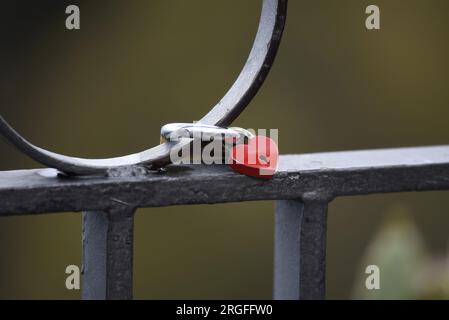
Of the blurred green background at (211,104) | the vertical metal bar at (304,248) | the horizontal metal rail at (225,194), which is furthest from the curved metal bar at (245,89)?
the blurred green background at (211,104)

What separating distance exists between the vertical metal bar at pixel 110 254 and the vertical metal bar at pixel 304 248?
0.21 metres

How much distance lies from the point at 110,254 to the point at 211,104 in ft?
7.34

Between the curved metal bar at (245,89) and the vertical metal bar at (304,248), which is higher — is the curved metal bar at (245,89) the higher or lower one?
the higher one

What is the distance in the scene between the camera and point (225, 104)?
1000mm

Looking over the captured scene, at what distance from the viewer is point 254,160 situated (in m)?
0.98

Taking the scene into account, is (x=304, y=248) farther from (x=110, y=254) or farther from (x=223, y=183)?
(x=110, y=254)

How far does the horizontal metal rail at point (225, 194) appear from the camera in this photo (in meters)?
0.94

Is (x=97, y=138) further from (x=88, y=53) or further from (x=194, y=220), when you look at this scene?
(x=194, y=220)

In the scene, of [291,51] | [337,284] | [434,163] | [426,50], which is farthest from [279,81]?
[434,163]

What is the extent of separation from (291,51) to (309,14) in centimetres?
16

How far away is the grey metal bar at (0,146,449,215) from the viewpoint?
0.93 metres

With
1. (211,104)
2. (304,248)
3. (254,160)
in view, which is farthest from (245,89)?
(211,104)

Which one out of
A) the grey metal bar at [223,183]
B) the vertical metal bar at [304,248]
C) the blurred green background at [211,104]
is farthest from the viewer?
the blurred green background at [211,104]

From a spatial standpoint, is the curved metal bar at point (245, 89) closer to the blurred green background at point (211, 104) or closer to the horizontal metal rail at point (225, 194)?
the horizontal metal rail at point (225, 194)
